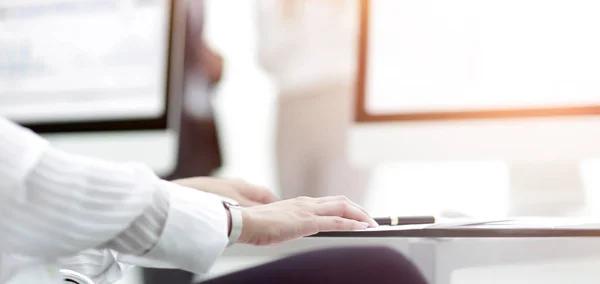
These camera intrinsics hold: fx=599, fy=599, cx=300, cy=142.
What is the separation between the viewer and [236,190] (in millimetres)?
828

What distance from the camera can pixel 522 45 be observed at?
1019mm

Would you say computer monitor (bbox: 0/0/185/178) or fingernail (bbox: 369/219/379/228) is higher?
computer monitor (bbox: 0/0/185/178)

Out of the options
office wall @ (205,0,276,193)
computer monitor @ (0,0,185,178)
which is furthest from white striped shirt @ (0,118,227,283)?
computer monitor @ (0,0,185,178)

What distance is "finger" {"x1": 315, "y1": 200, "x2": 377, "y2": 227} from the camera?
62 centimetres

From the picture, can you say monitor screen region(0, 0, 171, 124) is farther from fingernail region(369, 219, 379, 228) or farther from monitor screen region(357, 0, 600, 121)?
fingernail region(369, 219, 379, 228)

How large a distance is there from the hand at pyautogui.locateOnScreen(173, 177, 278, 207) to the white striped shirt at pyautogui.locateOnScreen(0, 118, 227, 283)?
0.27 m

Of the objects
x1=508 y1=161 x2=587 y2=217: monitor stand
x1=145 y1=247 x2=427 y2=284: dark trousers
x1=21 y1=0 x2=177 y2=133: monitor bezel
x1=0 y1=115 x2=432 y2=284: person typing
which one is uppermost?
x1=21 y1=0 x2=177 y2=133: monitor bezel

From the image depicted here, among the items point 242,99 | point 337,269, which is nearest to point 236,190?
point 337,269

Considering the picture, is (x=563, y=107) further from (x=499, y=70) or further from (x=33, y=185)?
(x=33, y=185)

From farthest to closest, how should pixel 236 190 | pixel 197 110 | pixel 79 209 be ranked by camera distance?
pixel 197 110 → pixel 236 190 → pixel 79 209

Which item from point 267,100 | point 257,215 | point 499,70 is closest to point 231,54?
point 267,100

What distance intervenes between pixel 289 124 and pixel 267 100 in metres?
0.07

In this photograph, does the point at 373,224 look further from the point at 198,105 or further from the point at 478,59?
the point at 198,105

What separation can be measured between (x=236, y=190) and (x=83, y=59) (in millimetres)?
795
